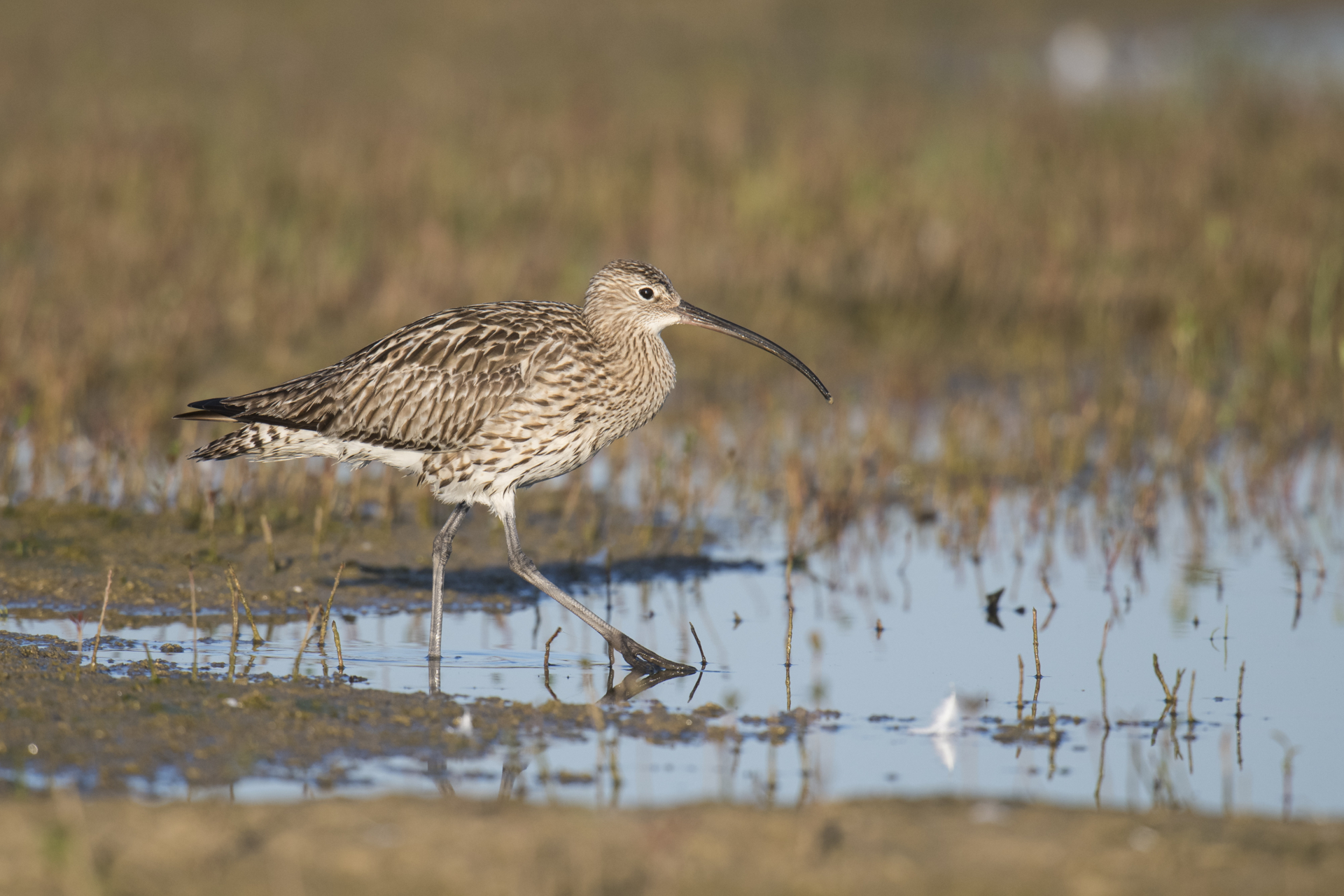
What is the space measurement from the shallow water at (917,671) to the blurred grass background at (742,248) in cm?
86

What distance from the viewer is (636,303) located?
320 inches

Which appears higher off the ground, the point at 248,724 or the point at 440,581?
A: the point at 440,581

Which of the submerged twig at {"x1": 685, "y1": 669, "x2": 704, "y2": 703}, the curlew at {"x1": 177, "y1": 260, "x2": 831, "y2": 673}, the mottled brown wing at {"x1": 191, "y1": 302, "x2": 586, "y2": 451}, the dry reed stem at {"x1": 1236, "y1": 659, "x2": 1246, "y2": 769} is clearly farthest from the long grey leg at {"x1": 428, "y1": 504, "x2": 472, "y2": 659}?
the dry reed stem at {"x1": 1236, "y1": 659, "x2": 1246, "y2": 769}

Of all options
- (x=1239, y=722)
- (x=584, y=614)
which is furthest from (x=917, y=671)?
(x=584, y=614)

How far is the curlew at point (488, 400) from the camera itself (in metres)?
7.66

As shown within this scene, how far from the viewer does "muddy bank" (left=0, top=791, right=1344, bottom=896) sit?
4293mm

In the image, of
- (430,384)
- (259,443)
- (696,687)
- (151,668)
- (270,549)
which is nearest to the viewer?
(151,668)

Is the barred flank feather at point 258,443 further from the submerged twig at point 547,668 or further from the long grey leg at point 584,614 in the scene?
the submerged twig at point 547,668

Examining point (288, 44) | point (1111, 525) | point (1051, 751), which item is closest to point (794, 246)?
point (1111, 525)

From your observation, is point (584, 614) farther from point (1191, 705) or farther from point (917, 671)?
point (1191, 705)

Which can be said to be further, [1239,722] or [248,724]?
[1239,722]

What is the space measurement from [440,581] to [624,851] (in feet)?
10.7

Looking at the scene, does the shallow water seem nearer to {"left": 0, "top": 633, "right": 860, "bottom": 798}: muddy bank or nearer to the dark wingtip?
{"left": 0, "top": 633, "right": 860, "bottom": 798}: muddy bank

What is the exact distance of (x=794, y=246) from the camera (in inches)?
583
